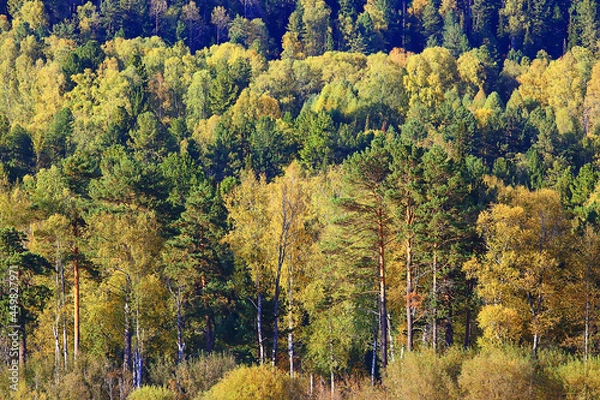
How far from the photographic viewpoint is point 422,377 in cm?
3628

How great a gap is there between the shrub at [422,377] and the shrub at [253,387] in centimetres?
360

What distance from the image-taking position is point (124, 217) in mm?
51438

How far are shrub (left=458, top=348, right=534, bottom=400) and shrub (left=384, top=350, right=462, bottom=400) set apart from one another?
64cm

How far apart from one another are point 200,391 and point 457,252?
1236 cm

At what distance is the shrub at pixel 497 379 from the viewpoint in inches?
1387

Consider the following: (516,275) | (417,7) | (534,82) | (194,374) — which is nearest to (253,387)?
(194,374)

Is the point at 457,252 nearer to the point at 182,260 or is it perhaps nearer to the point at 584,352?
the point at 584,352

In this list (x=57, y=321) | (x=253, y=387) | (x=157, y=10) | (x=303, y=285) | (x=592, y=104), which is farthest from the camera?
(x=157, y=10)

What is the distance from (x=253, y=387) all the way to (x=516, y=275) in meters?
12.5

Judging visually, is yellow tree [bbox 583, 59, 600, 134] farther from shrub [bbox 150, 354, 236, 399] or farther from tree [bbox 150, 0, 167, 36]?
shrub [bbox 150, 354, 236, 399]

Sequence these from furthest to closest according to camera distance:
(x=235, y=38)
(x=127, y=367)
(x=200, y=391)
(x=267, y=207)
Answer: (x=235, y=38) → (x=267, y=207) → (x=127, y=367) → (x=200, y=391)

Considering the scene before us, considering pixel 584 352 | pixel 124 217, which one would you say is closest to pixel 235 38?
pixel 124 217

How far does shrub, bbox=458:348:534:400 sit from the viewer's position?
3522 cm

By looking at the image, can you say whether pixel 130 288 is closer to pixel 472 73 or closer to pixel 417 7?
pixel 472 73
